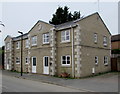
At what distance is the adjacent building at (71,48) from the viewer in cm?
1761

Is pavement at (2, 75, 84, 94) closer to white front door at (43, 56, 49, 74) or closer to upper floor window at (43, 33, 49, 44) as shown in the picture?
white front door at (43, 56, 49, 74)

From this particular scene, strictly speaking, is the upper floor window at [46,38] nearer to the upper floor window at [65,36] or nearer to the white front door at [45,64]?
the white front door at [45,64]

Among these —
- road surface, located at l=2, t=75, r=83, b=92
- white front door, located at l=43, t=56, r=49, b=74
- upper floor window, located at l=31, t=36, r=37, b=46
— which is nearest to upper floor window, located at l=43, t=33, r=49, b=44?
white front door, located at l=43, t=56, r=49, b=74

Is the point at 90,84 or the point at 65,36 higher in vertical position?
the point at 65,36

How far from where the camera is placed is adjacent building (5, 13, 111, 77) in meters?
17.6

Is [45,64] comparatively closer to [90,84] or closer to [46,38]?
[46,38]

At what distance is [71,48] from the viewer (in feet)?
59.0

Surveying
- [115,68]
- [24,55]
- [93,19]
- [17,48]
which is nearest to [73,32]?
[93,19]

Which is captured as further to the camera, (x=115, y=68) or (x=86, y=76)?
(x=115, y=68)

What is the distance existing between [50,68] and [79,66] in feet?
13.4

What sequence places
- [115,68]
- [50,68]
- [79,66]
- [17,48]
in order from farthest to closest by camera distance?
1. [17,48]
2. [115,68]
3. [50,68]
4. [79,66]

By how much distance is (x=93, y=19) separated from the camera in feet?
65.6

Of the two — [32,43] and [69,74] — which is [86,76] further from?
[32,43]

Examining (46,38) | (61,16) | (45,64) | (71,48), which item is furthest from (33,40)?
(61,16)
